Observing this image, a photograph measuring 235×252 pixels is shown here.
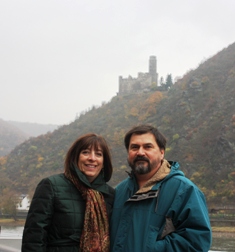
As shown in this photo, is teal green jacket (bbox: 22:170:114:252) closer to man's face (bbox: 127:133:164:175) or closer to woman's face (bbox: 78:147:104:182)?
woman's face (bbox: 78:147:104:182)

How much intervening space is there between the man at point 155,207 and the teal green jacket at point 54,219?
28cm

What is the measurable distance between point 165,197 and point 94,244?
593 mm

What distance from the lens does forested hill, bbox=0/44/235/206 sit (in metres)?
43.5

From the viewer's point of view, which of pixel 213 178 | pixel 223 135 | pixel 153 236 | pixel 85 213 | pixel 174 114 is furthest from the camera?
pixel 174 114

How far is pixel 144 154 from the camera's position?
3207 millimetres

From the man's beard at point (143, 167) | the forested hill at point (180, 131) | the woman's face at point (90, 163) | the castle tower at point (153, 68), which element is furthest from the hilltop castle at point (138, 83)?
the man's beard at point (143, 167)

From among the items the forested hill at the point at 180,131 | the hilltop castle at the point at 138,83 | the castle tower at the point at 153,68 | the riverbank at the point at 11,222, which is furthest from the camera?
the castle tower at the point at 153,68

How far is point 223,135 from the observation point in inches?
1768

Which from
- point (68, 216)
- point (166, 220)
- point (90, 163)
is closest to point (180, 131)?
point (90, 163)

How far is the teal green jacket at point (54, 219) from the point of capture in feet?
10.1

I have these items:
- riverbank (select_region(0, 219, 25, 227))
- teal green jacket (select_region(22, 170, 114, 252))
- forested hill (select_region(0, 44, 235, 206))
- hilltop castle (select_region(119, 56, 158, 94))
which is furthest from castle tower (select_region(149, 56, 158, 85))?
teal green jacket (select_region(22, 170, 114, 252))

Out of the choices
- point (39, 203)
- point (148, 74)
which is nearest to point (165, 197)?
point (39, 203)

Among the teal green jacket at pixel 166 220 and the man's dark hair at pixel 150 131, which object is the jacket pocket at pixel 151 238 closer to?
the teal green jacket at pixel 166 220

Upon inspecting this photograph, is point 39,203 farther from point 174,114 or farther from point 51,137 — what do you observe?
point 51,137
